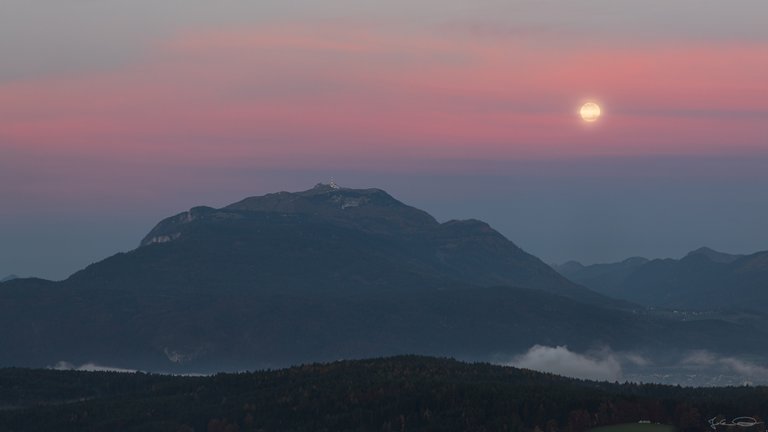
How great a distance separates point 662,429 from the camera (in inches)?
6156

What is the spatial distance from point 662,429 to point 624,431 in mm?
13156

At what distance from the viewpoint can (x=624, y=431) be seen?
169m

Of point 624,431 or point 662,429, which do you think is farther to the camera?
point 624,431
